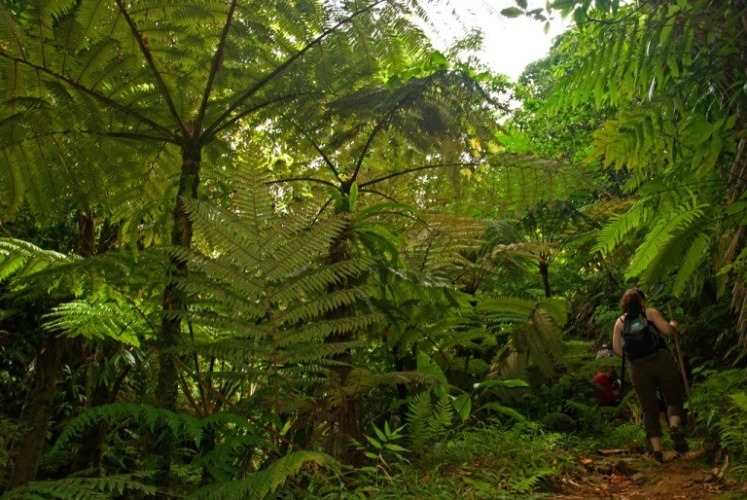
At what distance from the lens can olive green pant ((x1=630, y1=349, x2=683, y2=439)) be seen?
4352 mm

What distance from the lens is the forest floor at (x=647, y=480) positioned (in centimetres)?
323

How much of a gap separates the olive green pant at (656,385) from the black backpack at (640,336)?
54mm

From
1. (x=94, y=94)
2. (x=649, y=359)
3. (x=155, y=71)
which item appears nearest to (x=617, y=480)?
(x=649, y=359)

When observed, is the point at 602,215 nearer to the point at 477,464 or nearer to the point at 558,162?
the point at 558,162

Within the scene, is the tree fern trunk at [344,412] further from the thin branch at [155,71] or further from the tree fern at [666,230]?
the tree fern at [666,230]

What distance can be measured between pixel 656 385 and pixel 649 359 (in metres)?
0.23

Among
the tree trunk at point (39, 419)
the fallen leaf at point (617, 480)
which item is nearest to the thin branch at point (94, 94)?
the tree trunk at point (39, 419)

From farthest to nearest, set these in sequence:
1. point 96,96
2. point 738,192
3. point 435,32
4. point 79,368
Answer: point 79,368 < point 738,192 < point 435,32 < point 96,96

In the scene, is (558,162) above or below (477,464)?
above

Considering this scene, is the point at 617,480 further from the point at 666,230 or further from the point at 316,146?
the point at 316,146

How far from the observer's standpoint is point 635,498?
3.29 m

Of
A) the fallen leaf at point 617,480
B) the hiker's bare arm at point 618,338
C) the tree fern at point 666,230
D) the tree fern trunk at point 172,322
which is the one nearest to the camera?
the tree fern trunk at point 172,322

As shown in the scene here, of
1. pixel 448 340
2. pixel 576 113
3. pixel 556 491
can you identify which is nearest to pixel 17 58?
pixel 448 340

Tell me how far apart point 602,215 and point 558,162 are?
336 cm
